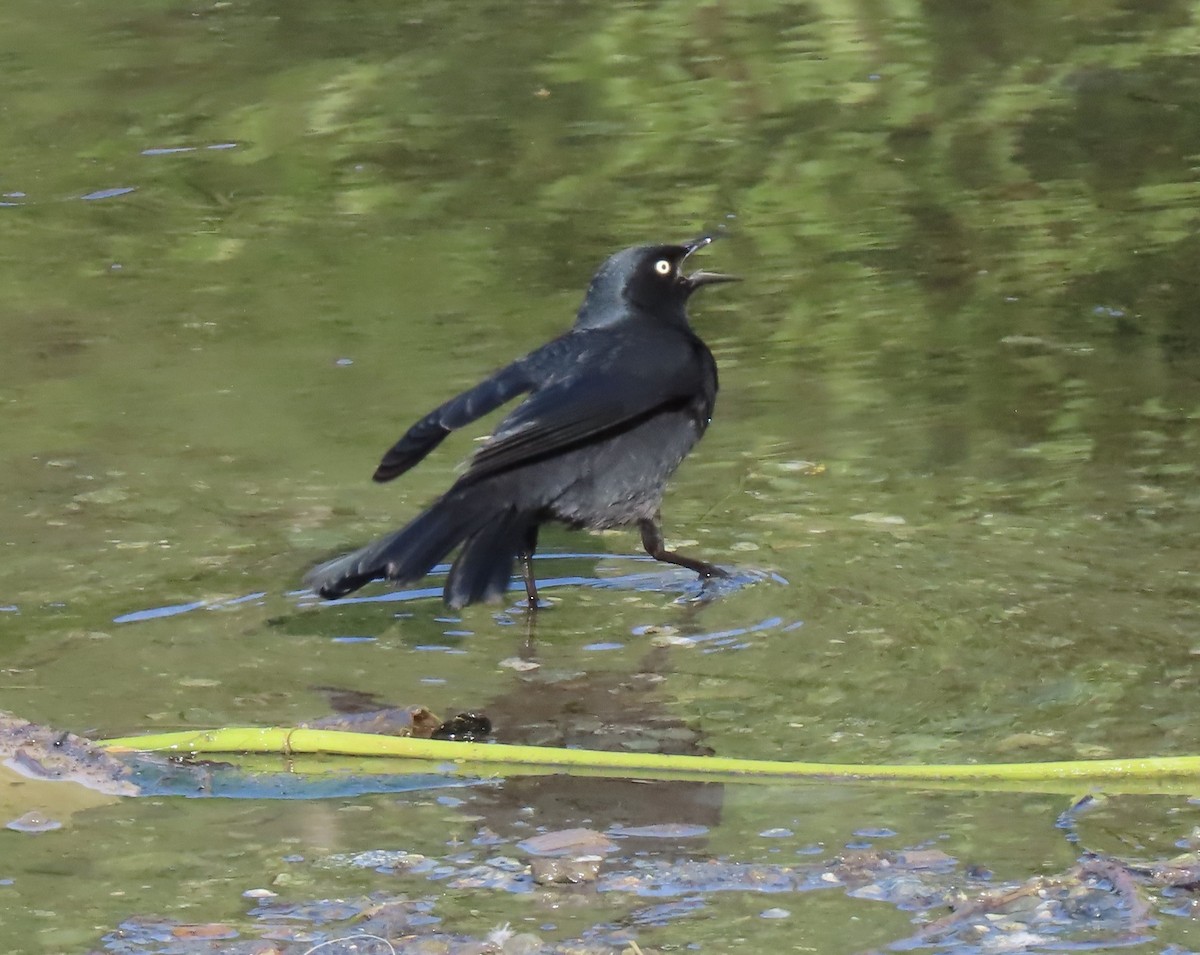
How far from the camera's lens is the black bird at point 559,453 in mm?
4789

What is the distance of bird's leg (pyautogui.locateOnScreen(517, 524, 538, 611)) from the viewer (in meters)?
5.07

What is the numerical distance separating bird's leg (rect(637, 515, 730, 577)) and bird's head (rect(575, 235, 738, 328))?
2.26 feet

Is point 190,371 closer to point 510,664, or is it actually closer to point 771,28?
point 510,664

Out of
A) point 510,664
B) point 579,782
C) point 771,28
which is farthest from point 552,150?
point 579,782

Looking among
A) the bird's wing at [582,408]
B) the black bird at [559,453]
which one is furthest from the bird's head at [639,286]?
the bird's wing at [582,408]

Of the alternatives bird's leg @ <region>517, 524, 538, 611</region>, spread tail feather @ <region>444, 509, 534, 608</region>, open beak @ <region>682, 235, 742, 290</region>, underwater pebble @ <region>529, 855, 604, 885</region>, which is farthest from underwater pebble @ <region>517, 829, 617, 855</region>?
open beak @ <region>682, 235, 742, 290</region>

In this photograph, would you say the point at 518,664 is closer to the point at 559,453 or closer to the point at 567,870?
the point at 559,453

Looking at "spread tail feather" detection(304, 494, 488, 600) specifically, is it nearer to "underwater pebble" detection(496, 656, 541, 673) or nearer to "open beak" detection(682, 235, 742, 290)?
Result: "underwater pebble" detection(496, 656, 541, 673)

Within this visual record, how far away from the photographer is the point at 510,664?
15.1ft

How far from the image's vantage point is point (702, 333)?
701 cm

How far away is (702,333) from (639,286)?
4.19ft

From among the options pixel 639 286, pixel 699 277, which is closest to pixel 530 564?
pixel 639 286

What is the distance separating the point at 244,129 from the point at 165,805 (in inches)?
Answer: 260

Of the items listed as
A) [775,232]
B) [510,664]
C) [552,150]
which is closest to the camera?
[510,664]
